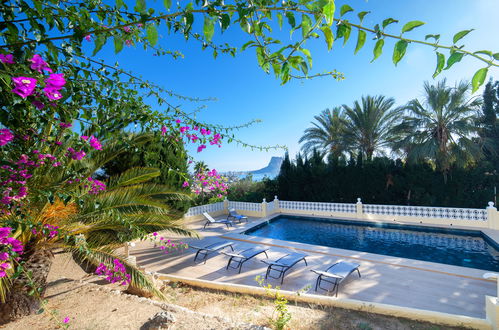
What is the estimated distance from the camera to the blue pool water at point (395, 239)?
8.05 meters

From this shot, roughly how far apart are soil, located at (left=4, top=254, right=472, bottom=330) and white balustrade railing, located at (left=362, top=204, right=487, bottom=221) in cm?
918

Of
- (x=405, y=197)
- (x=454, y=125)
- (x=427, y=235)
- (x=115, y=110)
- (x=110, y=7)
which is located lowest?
(x=427, y=235)

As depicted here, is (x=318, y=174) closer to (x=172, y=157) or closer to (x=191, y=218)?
(x=191, y=218)

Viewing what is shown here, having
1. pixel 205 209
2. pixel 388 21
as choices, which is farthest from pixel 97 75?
pixel 205 209

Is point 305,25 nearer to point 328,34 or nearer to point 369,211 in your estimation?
point 328,34

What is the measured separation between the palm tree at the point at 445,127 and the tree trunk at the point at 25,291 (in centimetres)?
1420

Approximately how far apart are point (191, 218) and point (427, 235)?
34.3 ft

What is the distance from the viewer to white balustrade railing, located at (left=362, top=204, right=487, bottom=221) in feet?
34.4

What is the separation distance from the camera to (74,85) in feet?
5.52

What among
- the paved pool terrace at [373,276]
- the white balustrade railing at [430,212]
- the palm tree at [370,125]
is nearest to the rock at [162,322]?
the paved pool terrace at [373,276]

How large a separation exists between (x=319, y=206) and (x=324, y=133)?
5.65 meters

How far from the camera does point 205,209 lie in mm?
13719

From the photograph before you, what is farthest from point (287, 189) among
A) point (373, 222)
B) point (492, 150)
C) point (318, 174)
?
point (492, 150)

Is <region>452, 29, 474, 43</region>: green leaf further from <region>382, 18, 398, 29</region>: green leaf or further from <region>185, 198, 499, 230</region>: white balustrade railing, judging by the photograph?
<region>185, 198, 499, 230</region>: white balustrade railing
